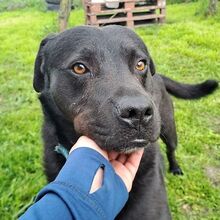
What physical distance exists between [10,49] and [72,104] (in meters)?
6.46

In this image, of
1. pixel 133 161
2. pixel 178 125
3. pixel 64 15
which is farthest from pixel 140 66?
pixel 64 15

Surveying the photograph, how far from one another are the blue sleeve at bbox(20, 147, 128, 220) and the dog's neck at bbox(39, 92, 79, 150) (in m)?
0.70

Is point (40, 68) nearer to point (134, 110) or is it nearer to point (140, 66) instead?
point (140, 66)

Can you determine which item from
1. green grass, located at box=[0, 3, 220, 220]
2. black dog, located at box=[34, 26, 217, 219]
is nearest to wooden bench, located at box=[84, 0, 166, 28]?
green grass, located at box=[0, 3, 220, 220]

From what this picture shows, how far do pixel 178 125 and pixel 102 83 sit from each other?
9.40 ft

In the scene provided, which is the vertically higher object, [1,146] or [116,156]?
[116,156]

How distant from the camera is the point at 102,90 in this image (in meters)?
2.00

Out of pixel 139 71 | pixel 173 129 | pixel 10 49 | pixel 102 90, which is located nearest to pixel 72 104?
pixel 102 90

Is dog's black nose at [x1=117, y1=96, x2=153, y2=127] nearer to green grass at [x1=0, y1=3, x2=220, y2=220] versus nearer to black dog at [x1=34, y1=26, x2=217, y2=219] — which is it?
black dog at [x1=34, y1=26, x2=217, y2=219]

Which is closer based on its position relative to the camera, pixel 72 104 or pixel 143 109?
pixel 143 109

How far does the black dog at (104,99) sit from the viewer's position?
187 cm

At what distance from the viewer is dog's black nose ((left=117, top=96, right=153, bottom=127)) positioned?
1.77 m

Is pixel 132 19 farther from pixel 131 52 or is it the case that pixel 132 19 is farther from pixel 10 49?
pixel 131 52

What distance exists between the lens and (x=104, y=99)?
1944 mm
